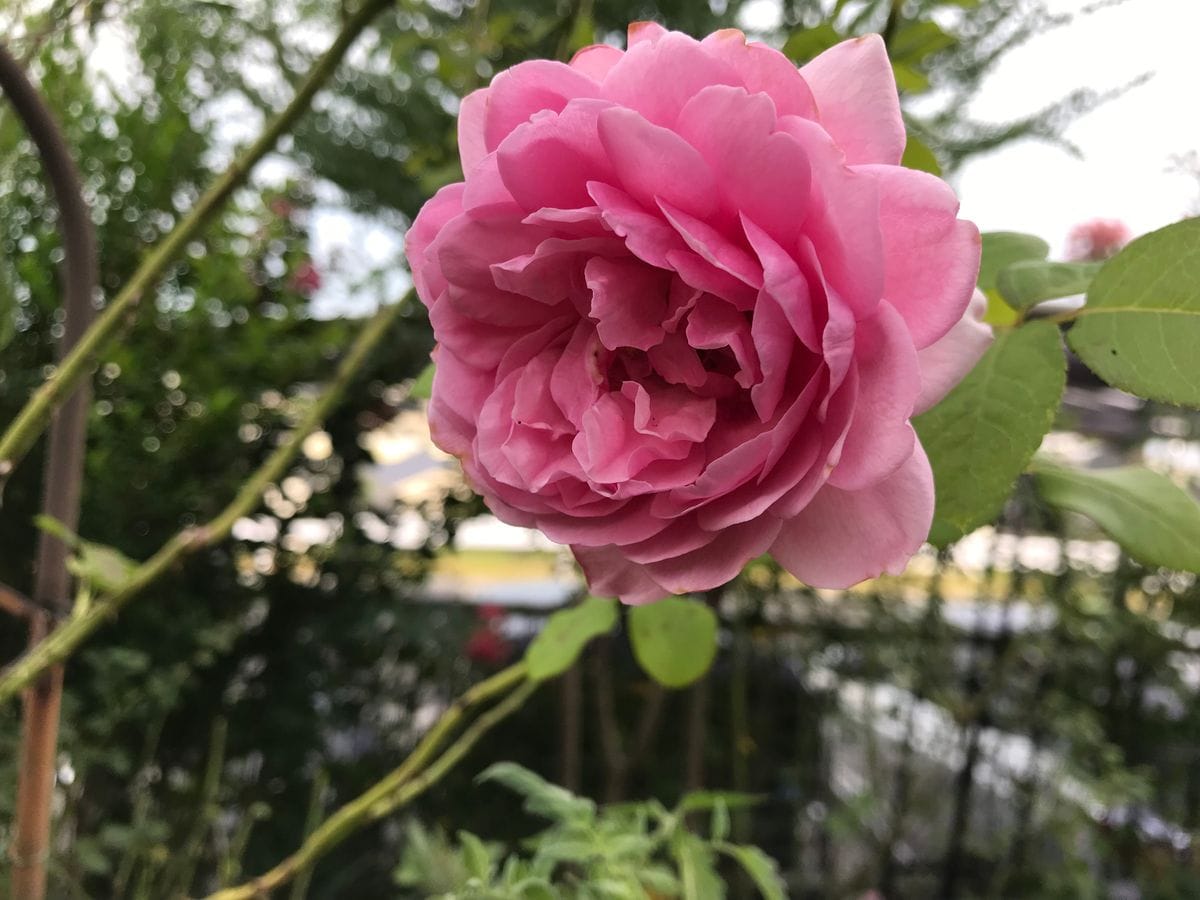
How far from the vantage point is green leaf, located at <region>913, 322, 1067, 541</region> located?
21cm

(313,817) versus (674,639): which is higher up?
(674,639)

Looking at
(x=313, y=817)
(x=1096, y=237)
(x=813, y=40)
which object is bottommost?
(x=313, y=817)

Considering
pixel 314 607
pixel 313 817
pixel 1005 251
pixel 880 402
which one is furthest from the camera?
pixel 314 607

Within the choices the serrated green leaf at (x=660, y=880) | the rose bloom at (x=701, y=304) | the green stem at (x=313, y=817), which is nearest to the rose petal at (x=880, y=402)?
the rose bloom at (x=701, y=304)

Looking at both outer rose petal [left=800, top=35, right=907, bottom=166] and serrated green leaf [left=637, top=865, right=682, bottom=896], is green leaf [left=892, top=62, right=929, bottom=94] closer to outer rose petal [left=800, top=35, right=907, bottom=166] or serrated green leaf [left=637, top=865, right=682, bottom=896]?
outer rose petal [left=800, top=35, right=907, bottom=166]

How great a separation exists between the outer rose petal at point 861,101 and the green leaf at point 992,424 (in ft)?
0.24

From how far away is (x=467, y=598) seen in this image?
5.40ft

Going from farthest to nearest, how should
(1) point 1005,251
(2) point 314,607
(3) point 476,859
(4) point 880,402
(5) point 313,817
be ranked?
(2) point 314,607
(5) point 313,817
(3) point 476,859
(1) point 1005,251
(4) point 880,402

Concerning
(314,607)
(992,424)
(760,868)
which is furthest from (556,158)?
(314,607)

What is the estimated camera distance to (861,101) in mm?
184

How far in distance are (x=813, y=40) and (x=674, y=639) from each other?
27 centimetres

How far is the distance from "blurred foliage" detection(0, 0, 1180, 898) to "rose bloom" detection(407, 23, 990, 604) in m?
0.44

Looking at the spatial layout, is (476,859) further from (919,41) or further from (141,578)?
(919,41)

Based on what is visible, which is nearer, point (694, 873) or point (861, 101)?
point (861, 101)
